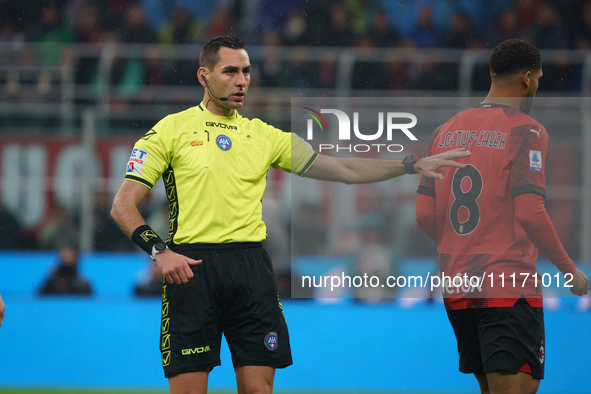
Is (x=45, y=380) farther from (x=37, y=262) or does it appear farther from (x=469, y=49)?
(x=469, y=49)

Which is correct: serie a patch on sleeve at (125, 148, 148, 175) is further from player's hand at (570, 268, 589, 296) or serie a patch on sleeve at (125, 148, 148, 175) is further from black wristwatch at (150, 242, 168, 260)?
player's hand at (570, 268, 589, 296)

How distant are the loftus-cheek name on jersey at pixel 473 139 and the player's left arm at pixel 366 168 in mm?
54

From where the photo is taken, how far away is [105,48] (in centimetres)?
964

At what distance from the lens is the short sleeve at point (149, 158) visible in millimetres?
3783

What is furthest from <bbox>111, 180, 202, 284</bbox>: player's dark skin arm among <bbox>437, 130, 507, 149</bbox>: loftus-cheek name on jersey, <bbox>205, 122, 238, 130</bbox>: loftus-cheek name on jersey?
<bbox>437, 130, 507, 149</bbox>: loftus-cheek name on jersey

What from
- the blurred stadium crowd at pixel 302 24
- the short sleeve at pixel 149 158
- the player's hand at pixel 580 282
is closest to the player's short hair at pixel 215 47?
the short sleeve at pixel 149 158

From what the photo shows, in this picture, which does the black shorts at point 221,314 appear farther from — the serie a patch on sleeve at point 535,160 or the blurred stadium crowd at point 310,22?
the blurred stadium crowd at point 310,22

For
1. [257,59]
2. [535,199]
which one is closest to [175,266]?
[535,199]

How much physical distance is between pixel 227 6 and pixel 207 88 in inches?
331

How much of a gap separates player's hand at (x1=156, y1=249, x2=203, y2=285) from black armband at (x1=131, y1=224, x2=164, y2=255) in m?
0.06

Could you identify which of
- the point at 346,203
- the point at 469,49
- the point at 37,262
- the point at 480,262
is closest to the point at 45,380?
the point at 37,262

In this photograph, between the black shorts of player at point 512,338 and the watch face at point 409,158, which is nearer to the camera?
the black shorts of player at point 512,338

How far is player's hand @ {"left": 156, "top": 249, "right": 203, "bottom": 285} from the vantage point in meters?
3.62

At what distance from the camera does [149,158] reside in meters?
3.79
